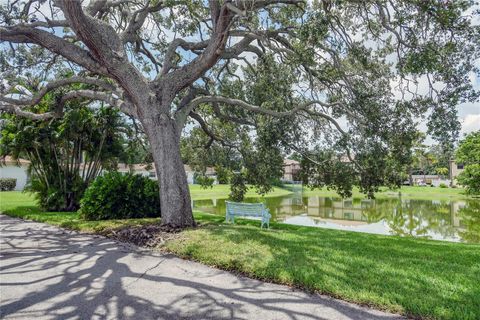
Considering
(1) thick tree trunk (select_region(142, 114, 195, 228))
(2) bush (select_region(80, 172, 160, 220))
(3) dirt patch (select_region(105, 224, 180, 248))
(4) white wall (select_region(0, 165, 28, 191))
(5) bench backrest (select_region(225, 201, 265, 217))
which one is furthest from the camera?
(4) white wall (select_region(0, 165, 28, 191))

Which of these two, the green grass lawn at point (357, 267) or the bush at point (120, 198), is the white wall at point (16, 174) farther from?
the green grass lawn at point (357, 267)

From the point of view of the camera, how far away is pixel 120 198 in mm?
9898

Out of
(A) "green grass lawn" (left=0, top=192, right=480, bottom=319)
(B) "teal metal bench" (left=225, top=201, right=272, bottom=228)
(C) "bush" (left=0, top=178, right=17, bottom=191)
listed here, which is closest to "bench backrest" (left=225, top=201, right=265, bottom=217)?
(B) "teal metal bench" (left=225, top=201, right=272, bottom=228)

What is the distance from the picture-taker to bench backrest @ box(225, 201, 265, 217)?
1020 centimetres

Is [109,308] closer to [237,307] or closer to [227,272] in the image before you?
[237,307]

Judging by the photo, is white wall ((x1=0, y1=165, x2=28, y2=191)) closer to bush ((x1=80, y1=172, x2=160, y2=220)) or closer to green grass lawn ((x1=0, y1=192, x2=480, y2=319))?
bush ((x1=80, y1=172, x2=160, y2=220))

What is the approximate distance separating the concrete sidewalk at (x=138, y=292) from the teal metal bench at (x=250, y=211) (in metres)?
4.74

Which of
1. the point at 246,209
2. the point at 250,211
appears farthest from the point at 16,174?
the point at 250,211

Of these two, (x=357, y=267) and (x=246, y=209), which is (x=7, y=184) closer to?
(x=246, y=209)

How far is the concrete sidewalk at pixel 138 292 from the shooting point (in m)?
3.40

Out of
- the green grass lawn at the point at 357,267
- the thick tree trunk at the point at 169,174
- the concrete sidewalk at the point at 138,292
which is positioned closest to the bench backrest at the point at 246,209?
the thick tree trunk at the point at 169,174

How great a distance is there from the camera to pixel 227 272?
4797 mm

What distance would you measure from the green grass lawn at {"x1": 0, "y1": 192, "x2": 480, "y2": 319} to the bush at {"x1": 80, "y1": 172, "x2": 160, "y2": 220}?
350 cm

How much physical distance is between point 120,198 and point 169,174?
2.98 metres
